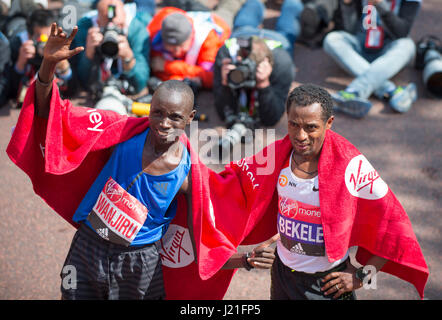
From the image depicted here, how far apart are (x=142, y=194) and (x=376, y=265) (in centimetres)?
A: 117

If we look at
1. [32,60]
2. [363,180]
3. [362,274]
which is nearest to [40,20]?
[32,60]

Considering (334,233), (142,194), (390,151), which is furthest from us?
(390,151)

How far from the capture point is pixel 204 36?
5.85 metres

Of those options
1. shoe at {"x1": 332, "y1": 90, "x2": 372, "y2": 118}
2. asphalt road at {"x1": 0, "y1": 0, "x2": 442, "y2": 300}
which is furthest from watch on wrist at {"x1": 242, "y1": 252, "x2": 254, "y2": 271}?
shoe at {"x1": 332, "y1": 90, "x2": 372, "y2": 118}

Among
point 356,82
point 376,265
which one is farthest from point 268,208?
point 356,82

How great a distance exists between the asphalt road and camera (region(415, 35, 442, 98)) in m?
0.11

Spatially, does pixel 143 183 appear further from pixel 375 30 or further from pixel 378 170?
pixel 375 30

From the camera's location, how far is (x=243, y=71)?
4809 mm

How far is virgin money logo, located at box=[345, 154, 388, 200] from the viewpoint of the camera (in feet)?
7.80

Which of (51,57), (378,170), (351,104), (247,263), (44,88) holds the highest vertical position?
(51,57)

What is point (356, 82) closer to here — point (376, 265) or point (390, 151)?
point (390, 151)

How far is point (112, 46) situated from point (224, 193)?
3022mm

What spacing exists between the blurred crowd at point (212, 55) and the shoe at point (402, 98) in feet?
0.03

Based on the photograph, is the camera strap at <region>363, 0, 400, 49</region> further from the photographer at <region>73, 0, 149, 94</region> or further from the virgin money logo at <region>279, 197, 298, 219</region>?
the virgin money logo at <region>279, 197, 298, 219</region>
